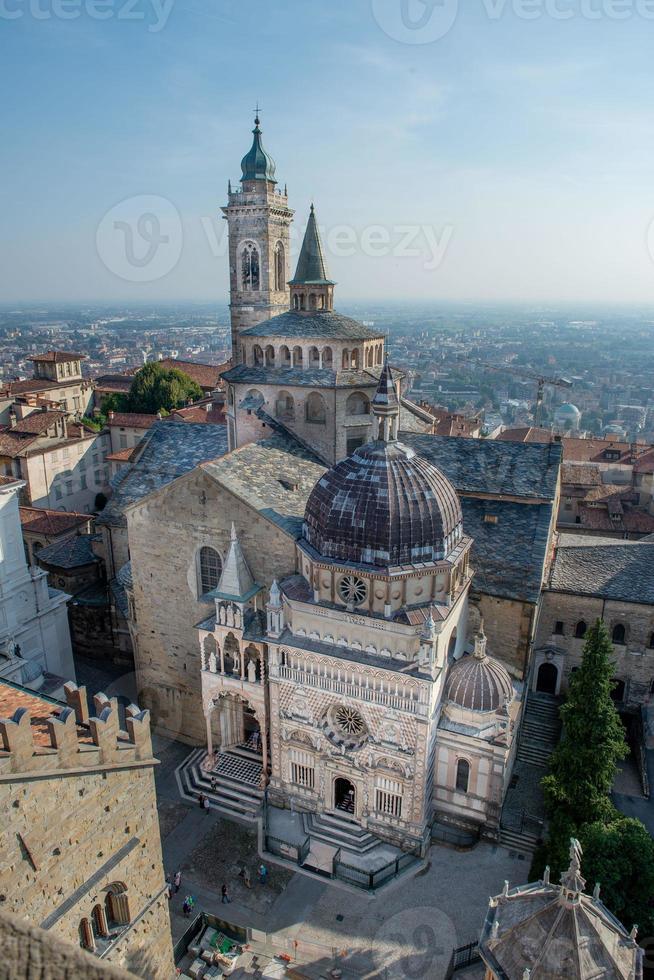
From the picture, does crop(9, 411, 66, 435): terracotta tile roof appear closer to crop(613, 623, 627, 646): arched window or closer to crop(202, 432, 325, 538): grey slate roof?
crop(202, 432, 325, 538): grey slate roof

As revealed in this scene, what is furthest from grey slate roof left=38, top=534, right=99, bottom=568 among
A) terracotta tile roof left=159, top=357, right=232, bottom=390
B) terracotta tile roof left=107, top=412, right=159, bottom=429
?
terracotta tile roof left=159, top=357, right=232, bottom=390

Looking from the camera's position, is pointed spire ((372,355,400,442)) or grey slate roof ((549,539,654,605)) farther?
grey slate roof ((549,539,654,605))

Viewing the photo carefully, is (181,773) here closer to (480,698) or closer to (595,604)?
(480,698)

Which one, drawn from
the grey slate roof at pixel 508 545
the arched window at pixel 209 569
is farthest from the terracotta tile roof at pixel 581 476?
the arched window at pixel 209 569

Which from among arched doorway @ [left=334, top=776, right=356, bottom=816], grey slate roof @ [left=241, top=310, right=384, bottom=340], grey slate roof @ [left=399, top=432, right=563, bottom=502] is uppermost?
grey slate roof @ [left=241, top=310, right=384, bottom=340]

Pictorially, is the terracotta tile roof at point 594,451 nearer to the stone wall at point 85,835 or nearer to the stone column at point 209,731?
the stone column at point 209,731

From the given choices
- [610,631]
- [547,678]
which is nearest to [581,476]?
[610,631]
